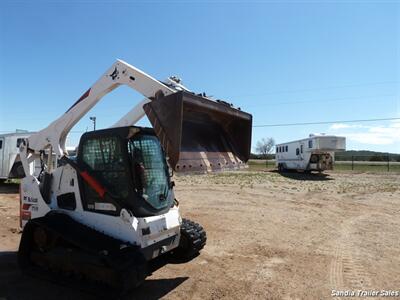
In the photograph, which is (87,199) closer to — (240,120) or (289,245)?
(240,120)

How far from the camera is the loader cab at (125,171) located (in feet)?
16.5

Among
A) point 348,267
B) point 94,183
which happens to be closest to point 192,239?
point 94,183

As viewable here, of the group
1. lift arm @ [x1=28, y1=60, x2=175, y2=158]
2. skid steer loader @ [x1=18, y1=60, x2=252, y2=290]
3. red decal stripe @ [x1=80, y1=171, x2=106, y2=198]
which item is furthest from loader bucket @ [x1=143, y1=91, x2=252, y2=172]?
red decal stripe @ [x1=80, y1=171, x2=106, y2=198]

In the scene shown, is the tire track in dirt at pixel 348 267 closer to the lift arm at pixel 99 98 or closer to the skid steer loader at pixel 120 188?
the skid steer loader at pixel 120 188

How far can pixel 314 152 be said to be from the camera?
92.9ft

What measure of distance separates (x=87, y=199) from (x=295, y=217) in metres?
7.82

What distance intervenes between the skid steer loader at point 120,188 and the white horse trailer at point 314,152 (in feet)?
71.7

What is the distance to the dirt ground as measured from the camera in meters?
5.50

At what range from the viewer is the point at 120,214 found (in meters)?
4.95

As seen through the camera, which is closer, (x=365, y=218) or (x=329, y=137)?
(x=365, y=218)

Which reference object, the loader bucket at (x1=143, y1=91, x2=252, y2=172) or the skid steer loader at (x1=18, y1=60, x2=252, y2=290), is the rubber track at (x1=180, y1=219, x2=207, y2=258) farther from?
the loader bucket at (x1=143, y1=91, x2=252, y2=172)

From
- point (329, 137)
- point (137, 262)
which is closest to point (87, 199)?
point (137, 262)

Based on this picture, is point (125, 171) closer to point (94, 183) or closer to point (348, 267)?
point (94, 183)

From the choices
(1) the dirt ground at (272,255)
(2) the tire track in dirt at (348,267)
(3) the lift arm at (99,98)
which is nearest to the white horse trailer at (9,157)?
(1) the dirt ground at (272,255)
